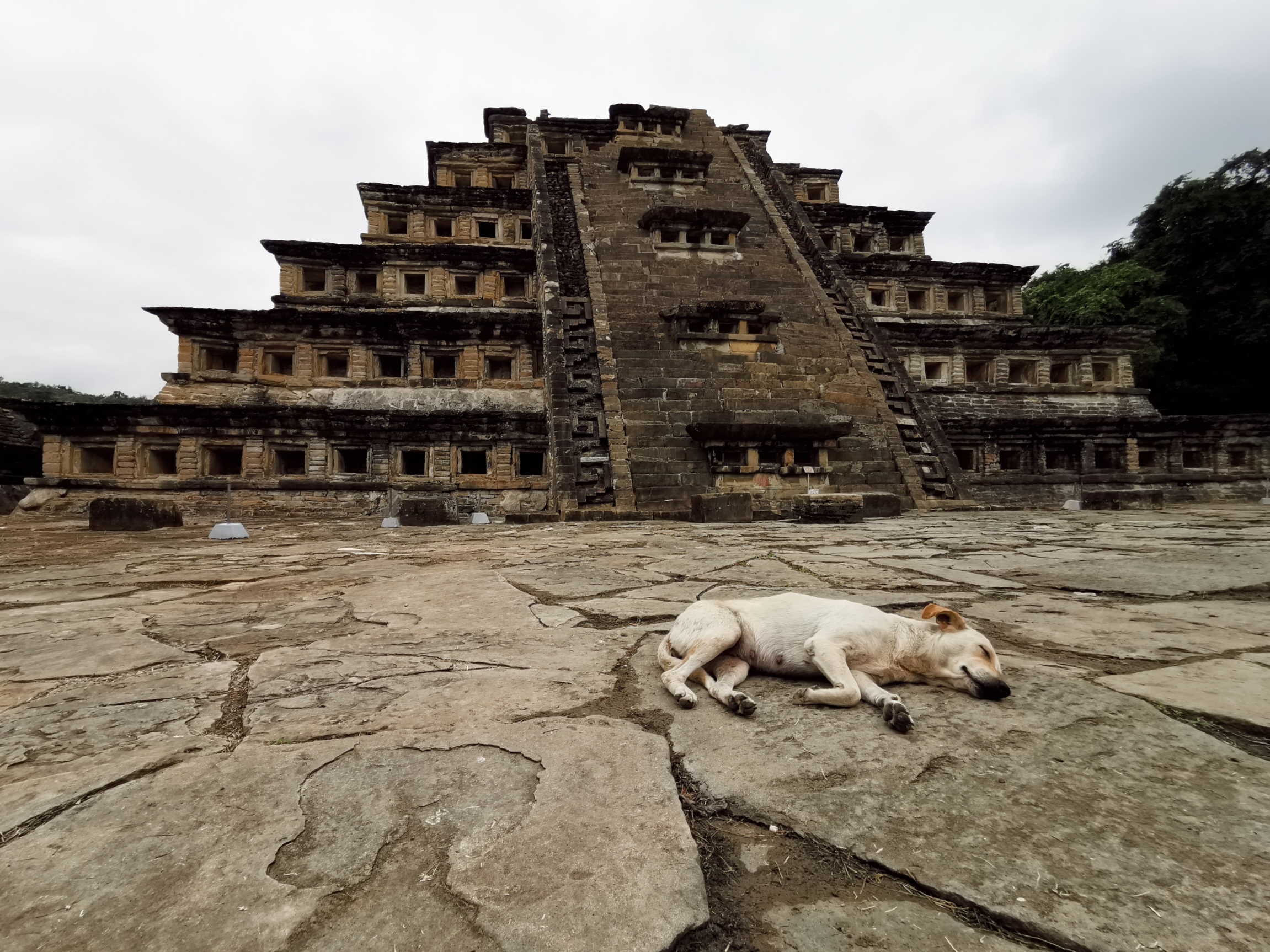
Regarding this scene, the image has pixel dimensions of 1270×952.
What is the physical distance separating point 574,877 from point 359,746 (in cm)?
73

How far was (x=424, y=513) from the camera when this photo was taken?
390 inches

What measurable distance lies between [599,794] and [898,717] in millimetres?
819

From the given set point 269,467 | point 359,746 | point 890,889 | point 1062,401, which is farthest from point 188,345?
point 1062,401

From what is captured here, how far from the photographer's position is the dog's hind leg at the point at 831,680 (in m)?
1.68

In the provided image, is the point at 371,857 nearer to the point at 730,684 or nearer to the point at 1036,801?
the point at 730,684

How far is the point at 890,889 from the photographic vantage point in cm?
99

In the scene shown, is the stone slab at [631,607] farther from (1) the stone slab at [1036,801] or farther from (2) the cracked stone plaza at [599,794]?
(1) the stone slab at [1036,801]

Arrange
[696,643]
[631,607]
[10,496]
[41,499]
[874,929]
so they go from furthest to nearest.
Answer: [10,496]
[41,499]
[631,607]
[696,643]
[874,929]

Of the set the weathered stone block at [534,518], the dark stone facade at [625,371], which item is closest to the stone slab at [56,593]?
the weathered stone block at [534,518]

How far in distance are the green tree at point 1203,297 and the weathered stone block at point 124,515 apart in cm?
2927

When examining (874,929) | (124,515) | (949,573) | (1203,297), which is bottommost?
(874,929)

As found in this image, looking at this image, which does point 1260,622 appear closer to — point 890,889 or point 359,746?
point 890,889

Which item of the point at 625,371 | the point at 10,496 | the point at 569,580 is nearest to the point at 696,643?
the point at 569,580

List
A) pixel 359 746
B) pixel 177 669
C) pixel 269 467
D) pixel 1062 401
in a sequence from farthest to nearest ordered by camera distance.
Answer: pixel 1062 401 < pixel 269 467 < pixel 177 669 < pixel 359 746
